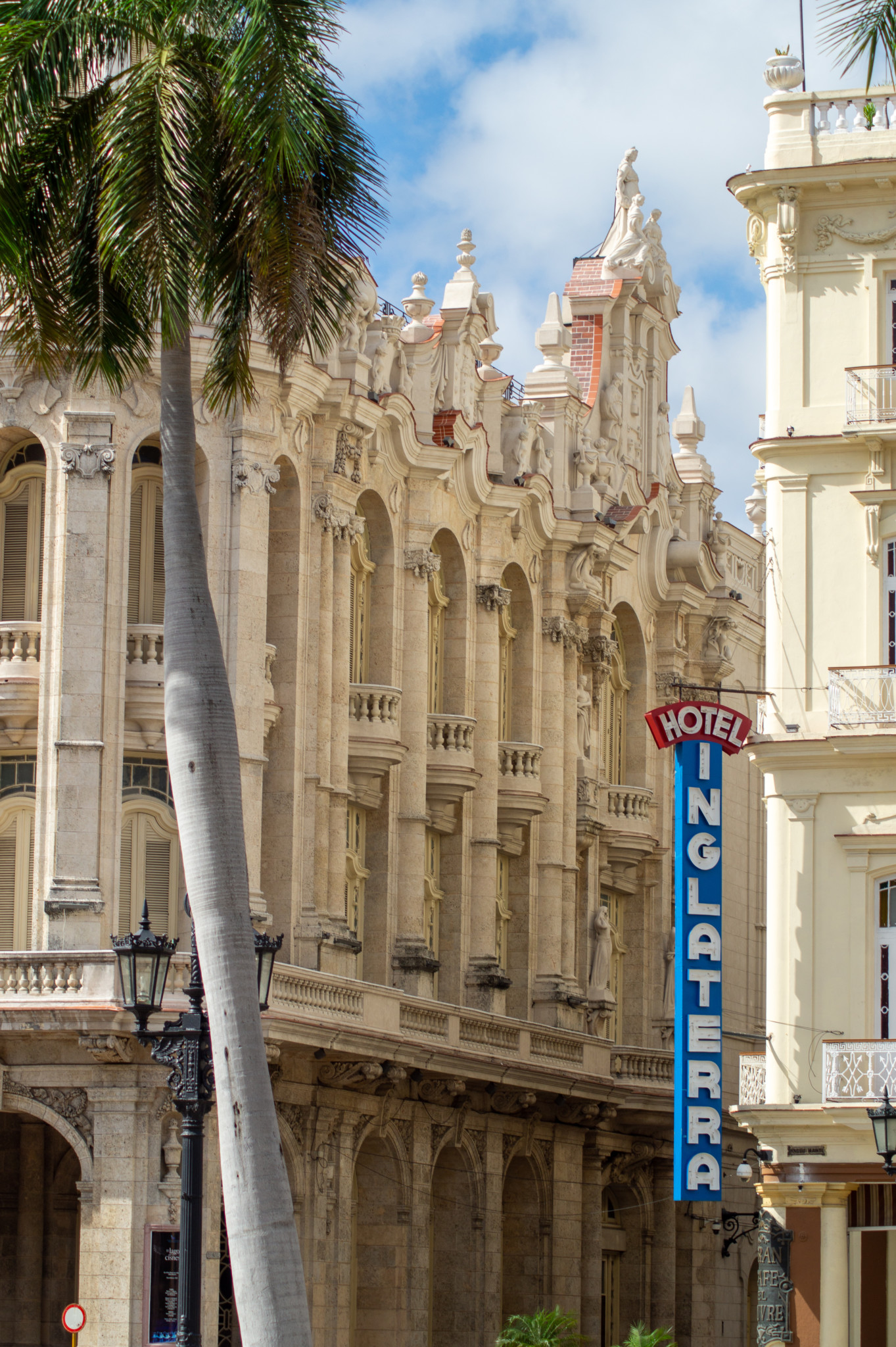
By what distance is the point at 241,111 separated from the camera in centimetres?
2291

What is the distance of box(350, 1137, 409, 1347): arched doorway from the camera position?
44219mm

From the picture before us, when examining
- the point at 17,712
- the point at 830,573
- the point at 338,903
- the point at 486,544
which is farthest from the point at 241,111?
the point at 486,544

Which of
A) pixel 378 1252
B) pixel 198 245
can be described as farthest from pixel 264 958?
pixel 378 1252

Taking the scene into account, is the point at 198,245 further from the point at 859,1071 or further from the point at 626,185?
the point at 626,185

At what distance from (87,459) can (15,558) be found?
8.64ft

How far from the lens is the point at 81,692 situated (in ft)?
127

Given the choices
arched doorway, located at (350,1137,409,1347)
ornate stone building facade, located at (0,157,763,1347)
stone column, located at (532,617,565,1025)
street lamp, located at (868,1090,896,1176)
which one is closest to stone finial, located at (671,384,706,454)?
ornate stone building facade, located at (0,157,763,1347)

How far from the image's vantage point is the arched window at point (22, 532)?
40.3 meters

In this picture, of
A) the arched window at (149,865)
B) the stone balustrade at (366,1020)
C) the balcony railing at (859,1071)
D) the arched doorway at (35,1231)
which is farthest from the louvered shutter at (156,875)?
the balcony railing at (859,1071)

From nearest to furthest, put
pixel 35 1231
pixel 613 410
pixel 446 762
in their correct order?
pixel 35 1231 < pixel 446 762 < pixel 613 410

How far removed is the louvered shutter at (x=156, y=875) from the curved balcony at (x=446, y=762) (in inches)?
344

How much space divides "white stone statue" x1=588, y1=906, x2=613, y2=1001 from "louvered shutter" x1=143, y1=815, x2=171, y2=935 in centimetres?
1608

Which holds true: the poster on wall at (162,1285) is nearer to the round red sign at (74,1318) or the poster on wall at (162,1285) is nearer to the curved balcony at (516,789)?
the round red sign at (74,1318)

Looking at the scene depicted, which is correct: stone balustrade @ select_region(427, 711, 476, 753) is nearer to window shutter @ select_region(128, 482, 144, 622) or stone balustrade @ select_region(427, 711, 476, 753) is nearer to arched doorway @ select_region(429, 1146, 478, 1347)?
arched doorway @ select_region(429, 1146, 478, 1347)
